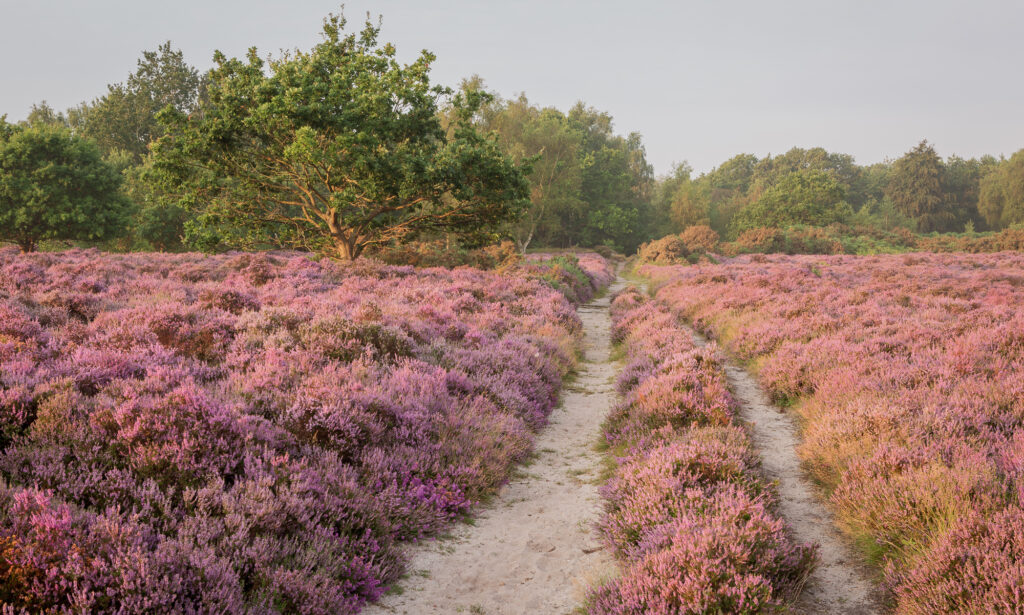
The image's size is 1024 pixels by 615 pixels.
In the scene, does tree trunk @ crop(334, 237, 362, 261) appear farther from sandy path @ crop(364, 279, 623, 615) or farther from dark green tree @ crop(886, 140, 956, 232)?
dark green tree @ crop(886, 140, 956, 232)

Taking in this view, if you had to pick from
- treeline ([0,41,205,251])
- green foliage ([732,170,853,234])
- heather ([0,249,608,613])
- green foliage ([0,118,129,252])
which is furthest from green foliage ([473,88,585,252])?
heather ([0,249,608,613])

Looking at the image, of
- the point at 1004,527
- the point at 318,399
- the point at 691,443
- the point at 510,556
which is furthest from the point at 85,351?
the point at 1004,527

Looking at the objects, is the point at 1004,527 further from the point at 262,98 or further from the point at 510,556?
the point at 262,98

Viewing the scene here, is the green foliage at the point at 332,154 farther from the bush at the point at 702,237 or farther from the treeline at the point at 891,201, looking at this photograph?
the treeline at the point at 891,201

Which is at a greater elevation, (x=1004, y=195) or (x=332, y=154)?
(x=1004, y=195)

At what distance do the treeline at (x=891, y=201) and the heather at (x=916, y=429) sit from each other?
5815 centimetres

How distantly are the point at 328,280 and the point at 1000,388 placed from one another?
15226 mm

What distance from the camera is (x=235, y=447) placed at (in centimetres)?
426

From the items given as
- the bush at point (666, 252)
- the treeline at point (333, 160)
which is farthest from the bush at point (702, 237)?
the treeline at point (333, 160)

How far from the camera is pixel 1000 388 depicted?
237 inches

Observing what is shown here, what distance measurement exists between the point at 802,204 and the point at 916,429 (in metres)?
76.7

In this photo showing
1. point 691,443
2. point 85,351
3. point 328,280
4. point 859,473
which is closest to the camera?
point 859,473

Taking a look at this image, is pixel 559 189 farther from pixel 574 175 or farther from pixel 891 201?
pixel 891 201

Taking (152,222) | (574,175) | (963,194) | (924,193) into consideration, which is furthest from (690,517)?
(963,194)
